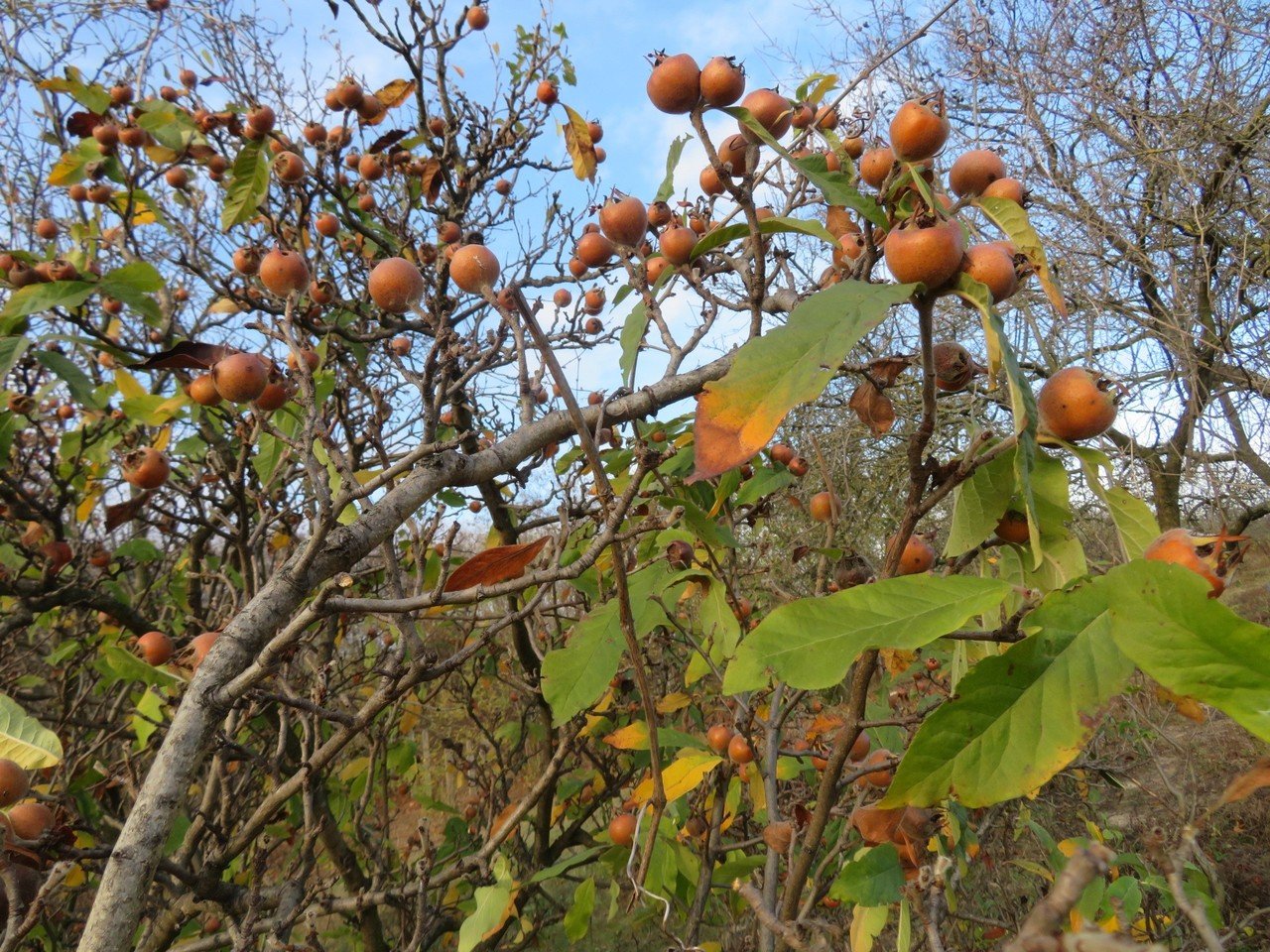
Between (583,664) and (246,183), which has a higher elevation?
(246,183)

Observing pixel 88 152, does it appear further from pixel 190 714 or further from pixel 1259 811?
pixel 1259 811

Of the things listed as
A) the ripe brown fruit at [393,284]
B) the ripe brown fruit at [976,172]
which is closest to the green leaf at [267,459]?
the ripe brown fruit at [393,284]

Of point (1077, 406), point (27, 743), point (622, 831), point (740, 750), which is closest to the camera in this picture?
point (1077, 406)

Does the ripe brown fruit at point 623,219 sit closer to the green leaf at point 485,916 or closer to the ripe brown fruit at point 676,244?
the ripe brown fruit at point 676,244

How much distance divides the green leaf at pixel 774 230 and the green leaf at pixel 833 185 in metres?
0.03

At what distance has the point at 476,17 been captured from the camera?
2.89m

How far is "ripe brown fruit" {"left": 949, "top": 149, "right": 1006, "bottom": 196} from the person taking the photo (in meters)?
0.88

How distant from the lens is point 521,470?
241cm

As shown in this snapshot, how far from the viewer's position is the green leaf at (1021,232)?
0.69 meters

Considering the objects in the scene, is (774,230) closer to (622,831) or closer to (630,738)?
(630,738)

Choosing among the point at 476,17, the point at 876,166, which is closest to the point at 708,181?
the point at 876,166

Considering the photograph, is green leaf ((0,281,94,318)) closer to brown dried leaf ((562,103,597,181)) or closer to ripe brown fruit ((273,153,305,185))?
ripe brown fruit ((273,153,305,185))

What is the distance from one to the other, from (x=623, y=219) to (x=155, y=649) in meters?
1.56

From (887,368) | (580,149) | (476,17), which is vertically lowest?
(887,368)
